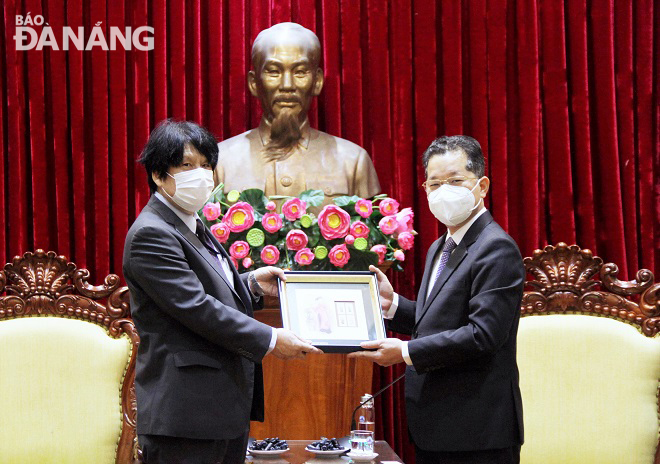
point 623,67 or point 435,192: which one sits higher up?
point 623,67

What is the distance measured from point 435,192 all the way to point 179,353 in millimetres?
813

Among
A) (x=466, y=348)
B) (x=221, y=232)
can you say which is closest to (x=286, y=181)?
(x=221, y=232)

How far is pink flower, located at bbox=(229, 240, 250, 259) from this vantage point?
289 centimetres

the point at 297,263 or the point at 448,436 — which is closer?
the point at 448,436

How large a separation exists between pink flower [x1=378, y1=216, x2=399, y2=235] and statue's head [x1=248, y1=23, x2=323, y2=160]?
72 centimetres

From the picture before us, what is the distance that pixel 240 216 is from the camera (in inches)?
116

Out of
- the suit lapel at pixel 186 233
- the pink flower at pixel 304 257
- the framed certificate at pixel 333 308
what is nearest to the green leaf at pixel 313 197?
the pink flower at pixel 304 257

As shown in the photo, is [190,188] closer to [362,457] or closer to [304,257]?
[304,257]

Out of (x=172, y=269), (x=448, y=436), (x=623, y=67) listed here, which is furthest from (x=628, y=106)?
(x=172, y=269)

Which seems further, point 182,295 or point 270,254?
point 270,254

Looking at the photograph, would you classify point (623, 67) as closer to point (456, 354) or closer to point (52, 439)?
point (456, 354)

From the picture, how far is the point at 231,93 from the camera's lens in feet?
13.0

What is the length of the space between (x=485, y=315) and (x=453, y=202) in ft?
1.10

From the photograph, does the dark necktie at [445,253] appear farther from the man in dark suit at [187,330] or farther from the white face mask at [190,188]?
the white face mask at [190,188]
